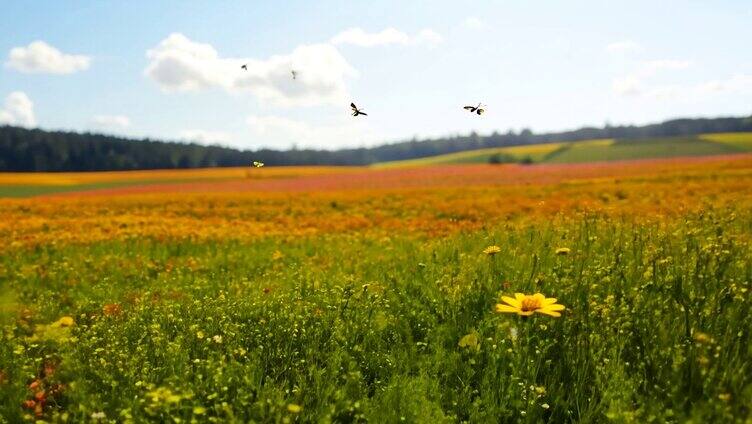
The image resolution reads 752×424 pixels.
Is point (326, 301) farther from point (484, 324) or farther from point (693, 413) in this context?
point (693, 413)

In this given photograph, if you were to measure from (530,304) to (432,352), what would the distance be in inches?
29.6

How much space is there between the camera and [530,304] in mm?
3102

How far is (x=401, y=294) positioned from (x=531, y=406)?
1845 mm

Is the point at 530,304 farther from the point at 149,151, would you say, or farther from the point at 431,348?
the point at 149,151

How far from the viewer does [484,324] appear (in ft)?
12.0

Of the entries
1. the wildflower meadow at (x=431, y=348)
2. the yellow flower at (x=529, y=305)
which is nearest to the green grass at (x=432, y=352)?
the wildflower meadow at (x=431, y=348)

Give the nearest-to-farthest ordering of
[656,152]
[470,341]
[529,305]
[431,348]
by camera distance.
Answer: [529,305] → [470,341] → [431,348] → [656,152]

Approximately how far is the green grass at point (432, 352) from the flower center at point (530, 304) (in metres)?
0.13

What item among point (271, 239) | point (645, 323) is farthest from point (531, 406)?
point (271, 239)

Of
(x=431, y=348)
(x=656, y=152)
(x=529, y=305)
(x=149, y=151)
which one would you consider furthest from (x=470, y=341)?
(x=149, y=151)

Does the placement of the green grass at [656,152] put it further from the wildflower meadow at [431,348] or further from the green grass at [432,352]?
the green grass at [432,352]

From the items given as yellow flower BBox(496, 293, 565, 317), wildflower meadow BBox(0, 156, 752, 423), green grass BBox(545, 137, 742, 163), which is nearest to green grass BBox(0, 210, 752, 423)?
wildflower meadow BBox(0, 156, 752, 423)

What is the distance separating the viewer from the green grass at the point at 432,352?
2719 mm

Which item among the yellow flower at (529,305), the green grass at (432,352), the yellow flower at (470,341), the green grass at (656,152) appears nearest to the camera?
the green grass at (432,352)
